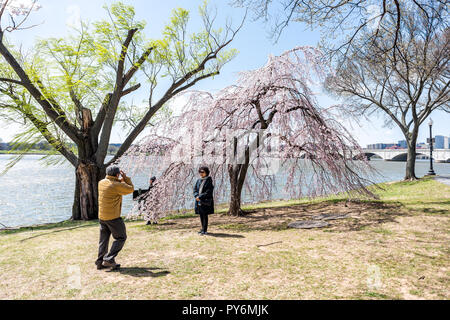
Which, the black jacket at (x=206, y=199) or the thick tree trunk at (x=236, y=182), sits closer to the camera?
the black jacket at (x=206, y=199)

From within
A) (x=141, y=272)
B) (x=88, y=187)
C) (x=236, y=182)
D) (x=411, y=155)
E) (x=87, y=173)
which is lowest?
(x=141, y=272)

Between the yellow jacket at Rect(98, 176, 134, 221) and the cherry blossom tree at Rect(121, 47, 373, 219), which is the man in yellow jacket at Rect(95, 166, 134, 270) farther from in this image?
the cherry blossom tree at Rect(121, 47, 373, 219)

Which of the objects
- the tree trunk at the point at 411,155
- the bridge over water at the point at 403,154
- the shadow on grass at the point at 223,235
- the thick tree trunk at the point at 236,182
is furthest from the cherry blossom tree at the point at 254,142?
the bridge over water at the point at 403,154

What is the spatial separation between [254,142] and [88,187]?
7.87 metres

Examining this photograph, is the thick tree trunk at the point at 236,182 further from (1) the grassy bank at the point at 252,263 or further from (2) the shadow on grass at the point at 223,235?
(2) the shadow on grass at the point at 223,235

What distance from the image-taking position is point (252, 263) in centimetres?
473

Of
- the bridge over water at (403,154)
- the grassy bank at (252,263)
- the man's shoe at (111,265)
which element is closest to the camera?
the grassy bank at (252,263)

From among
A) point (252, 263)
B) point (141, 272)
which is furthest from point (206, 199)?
point (141, 272)

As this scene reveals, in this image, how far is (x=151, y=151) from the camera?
30.1ft

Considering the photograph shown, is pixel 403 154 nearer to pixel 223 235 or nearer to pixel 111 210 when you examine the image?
pixel 223 235

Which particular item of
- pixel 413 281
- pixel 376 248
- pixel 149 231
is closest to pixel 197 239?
pixel 149 231

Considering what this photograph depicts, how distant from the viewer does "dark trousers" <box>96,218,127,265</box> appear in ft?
15.1

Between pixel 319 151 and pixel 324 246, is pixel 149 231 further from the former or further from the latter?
pixel 319 151

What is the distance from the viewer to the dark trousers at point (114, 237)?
4.59 metres
